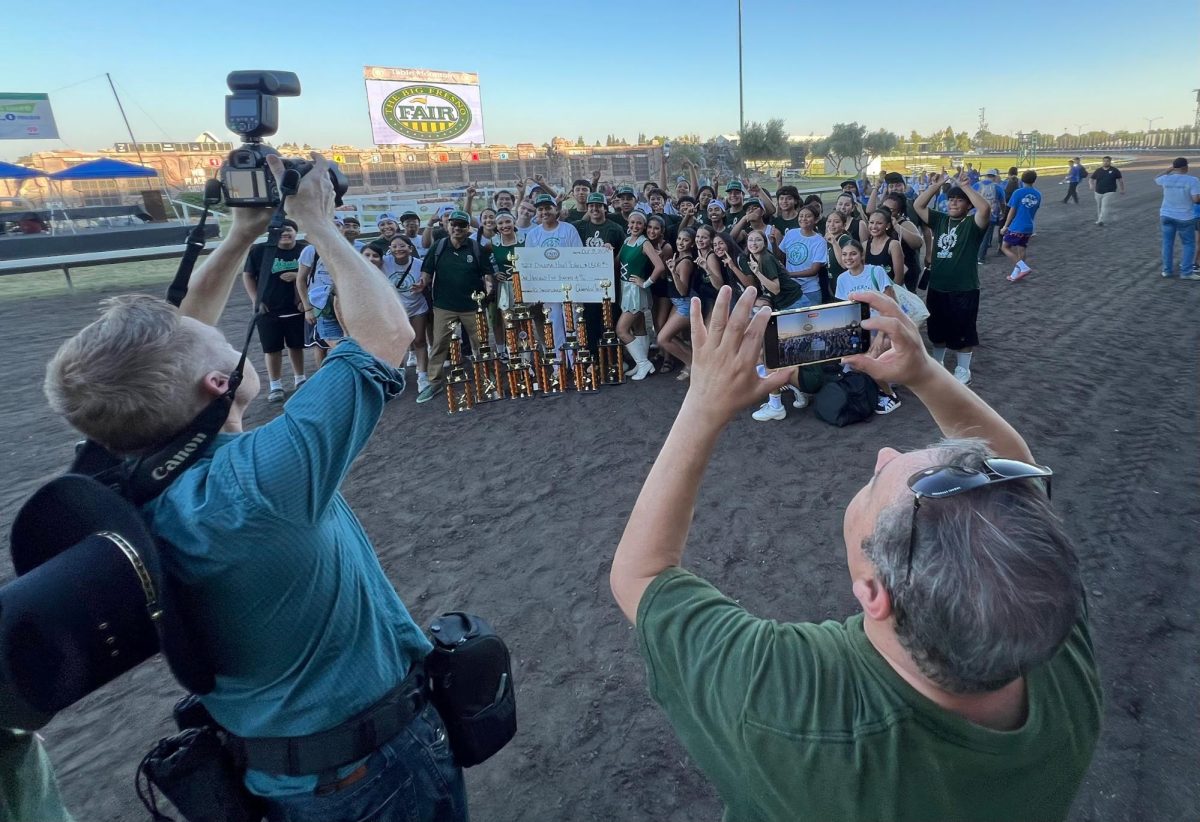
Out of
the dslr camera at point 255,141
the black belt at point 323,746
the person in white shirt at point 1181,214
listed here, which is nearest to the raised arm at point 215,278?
the dslr camera at point 255,141

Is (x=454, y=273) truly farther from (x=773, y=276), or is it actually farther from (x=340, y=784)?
(x=340, y=784)

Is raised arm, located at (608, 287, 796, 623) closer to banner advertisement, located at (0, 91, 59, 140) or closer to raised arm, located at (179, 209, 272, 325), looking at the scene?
raised arm, located at (179, 209, 272, 325)

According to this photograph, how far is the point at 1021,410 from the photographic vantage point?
6.18 metres

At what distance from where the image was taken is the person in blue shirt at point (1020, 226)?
12.1m

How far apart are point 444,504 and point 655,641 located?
15.1 feet

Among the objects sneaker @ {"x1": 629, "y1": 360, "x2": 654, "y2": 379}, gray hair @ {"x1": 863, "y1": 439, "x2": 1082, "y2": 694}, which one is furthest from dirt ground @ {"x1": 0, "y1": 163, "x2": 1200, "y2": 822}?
gray hair @ {"x1": 863, "y1": 439, "x2": 1082, "y2": 694}

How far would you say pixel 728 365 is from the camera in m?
1.10

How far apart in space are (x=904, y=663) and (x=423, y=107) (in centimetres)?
3211

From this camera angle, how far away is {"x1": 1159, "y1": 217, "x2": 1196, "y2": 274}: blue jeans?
11086mm

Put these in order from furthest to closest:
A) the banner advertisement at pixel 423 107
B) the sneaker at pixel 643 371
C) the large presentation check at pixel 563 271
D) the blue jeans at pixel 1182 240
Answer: the banner advertisement at pixel 423 107 → the blue jeans at pixel 1182 240 → the sneaker at pixel 643 371 → the large presentation check at pixel 563 271

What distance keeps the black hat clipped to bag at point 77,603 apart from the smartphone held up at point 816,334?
1.18 m

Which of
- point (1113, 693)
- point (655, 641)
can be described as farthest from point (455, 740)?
point (1113, 693)

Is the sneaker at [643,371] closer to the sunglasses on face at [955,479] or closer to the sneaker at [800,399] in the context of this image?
the sneaker at [800,399]

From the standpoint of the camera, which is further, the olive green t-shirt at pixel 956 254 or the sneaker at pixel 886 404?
the olive green t-shirt at pixel 956 254
